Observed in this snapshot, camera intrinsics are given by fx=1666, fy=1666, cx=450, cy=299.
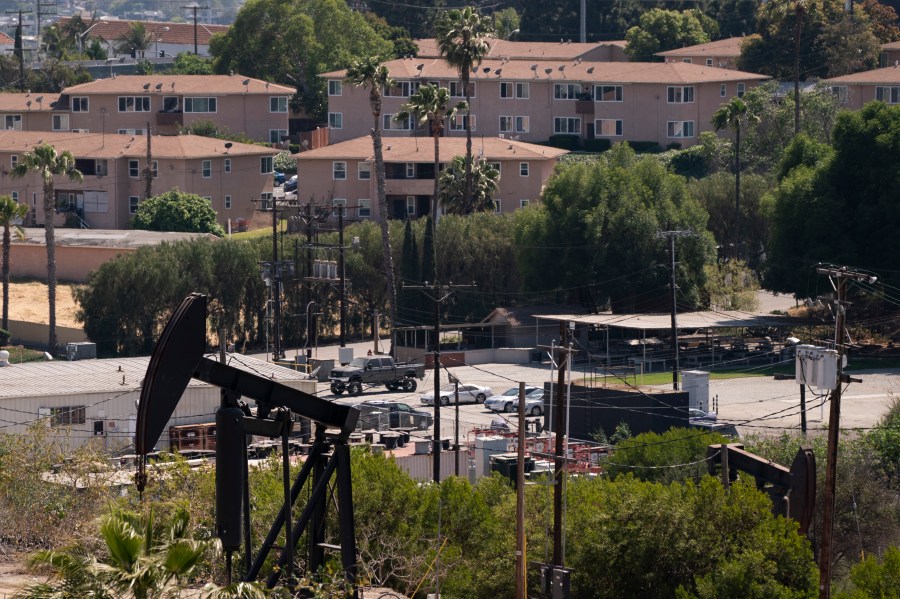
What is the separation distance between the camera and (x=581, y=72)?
119750mm

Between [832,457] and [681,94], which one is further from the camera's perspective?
[681,94]

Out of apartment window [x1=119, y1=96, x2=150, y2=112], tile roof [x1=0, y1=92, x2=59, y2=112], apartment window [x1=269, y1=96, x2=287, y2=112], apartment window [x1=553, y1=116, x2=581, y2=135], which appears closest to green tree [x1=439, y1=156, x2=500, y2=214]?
apartment window [x1=553, y1=116, x2=581, y2=135]

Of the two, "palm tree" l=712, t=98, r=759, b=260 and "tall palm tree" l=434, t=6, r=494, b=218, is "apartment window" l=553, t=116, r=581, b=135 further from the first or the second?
"palm tree" l=712, t=98, r=759, b=260

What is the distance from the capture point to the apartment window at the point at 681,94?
115875 mm

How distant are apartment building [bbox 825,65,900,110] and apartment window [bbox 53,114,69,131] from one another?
57449mm

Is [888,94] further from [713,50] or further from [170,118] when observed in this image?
[170,118]

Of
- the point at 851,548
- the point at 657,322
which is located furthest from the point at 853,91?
the point at 851,548

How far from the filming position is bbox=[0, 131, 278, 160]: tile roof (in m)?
108

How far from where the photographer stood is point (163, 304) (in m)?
79.2

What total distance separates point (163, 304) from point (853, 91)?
55.7 metres

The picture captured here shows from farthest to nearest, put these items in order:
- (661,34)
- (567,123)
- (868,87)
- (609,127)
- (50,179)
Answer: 1. (661,34)
2. (567,123)
3. (609,127)
4. (868,87)
5. (50,179)

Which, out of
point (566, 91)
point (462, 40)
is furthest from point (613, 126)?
point (462, 40)

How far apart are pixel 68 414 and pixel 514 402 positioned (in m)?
19.4

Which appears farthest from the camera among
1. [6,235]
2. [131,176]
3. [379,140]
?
[131,176]
